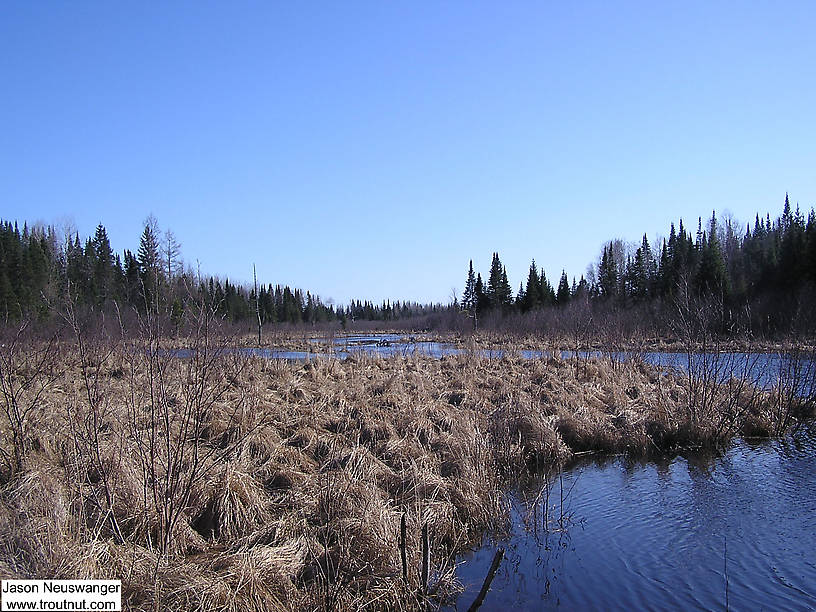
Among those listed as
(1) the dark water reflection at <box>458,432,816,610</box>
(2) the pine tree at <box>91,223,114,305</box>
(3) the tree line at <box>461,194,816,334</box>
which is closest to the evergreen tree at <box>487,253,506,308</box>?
(3) the tree line at <box>461,194,816,334</box>

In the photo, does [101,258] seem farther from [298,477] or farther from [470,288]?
[298,477]

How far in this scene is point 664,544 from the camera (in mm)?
6453

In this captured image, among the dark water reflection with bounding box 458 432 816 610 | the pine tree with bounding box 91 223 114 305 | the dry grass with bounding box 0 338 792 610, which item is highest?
the pine tree with bounding box 91 223 114 305

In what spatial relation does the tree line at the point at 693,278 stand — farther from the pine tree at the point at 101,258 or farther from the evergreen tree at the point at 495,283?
the pine tree at the point at 101,258

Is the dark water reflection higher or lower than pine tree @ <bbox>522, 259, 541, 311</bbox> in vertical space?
lower

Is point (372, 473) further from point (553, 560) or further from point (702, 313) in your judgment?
point (702, 313)

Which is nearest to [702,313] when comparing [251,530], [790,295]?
[251,530]

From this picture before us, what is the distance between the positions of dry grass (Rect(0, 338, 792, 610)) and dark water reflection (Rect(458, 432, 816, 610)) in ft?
2.26

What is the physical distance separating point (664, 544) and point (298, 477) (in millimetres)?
4599

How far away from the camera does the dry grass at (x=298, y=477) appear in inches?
168

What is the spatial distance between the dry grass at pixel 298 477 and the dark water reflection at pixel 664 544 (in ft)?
2.26

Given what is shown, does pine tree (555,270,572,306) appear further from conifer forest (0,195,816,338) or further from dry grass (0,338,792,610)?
dry grass (0,338,792,610)

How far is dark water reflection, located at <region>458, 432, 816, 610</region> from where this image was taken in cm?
532

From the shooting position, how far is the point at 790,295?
119ft
